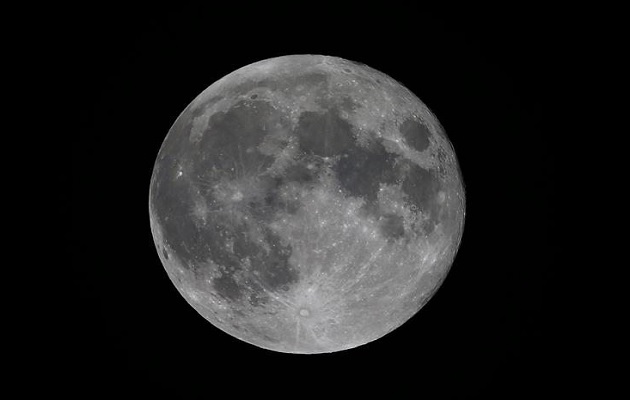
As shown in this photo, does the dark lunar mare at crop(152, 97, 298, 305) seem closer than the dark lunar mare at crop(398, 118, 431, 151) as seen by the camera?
Yes

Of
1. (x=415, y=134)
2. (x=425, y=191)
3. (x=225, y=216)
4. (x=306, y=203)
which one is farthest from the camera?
(x=415, y=134)

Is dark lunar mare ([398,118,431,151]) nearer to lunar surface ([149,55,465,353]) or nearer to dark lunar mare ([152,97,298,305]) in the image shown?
lunar surface ([149,55,465,353])

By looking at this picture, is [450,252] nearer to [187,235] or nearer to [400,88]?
[400,88]

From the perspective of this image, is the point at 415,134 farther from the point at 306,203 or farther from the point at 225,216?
the point at 225,216

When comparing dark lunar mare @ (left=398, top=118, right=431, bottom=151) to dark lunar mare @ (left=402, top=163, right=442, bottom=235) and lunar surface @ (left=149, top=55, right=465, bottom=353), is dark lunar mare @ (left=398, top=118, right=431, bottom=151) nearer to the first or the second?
lunar surface @ (left=149, top=55, right=465, bottom=353)

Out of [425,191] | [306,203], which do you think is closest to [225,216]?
[306,203]

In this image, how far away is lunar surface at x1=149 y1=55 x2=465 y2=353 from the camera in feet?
15.2

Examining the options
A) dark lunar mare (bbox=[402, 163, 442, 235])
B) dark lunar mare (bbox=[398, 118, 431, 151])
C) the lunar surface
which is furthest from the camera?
dark lunar mare (bbox=[398, 118, 431, 151])

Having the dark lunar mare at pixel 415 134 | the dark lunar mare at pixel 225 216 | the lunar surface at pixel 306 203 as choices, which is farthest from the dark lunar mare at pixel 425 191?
the dark lunar mare at pixel 225 216

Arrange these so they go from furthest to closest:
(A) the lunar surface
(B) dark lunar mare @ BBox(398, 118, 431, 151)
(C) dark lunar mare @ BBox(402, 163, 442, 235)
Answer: (B) dark lunar mare @ BBox(398, 118, 431, 151) → (C) dark lunar mare @ BBox(402, 163, 442, 235) → (A) the lunar surface

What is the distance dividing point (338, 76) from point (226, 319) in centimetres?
218

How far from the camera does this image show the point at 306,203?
180 inches

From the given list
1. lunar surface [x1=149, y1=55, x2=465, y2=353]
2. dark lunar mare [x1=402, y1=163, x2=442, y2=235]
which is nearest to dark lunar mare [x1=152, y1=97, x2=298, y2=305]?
lunar surface [x1=149, y1=55, x2=465, y2=353]

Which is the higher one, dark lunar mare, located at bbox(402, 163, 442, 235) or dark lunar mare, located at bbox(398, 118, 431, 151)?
dark lunar mare, located at bbox(398, 118, 431, 151)
